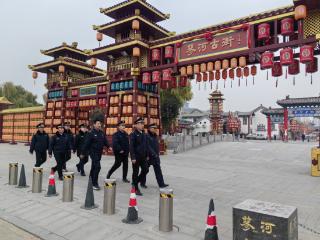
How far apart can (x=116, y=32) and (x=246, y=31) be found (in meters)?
9.50

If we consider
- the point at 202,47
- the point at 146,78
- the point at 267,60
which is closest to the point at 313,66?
the point at 267,60

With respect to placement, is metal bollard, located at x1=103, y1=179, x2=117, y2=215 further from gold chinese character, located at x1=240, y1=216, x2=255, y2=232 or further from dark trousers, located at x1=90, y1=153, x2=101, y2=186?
gold chinese character, located at x1=240, y1=216, x2=255, y2=232

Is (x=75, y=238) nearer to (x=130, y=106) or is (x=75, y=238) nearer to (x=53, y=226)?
(x=53, y=226)

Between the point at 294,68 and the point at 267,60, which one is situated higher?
the point at 267,60

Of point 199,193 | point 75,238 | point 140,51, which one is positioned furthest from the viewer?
point 140,51

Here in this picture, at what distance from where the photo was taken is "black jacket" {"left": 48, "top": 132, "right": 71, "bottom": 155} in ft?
26.7

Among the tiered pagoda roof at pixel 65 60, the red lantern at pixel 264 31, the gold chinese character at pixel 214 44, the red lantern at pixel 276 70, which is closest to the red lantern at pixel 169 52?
the gold chinese character at pixel 214 44

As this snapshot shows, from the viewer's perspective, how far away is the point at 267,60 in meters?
11.6

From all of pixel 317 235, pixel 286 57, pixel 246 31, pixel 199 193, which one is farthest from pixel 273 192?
pixel 246 31

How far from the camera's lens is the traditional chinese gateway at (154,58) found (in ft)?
37.2

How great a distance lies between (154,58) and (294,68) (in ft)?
25.5

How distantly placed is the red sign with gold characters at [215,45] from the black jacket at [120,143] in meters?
7.93

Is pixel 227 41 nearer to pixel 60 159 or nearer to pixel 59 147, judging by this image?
pixel 59 147

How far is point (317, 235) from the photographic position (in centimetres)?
404
